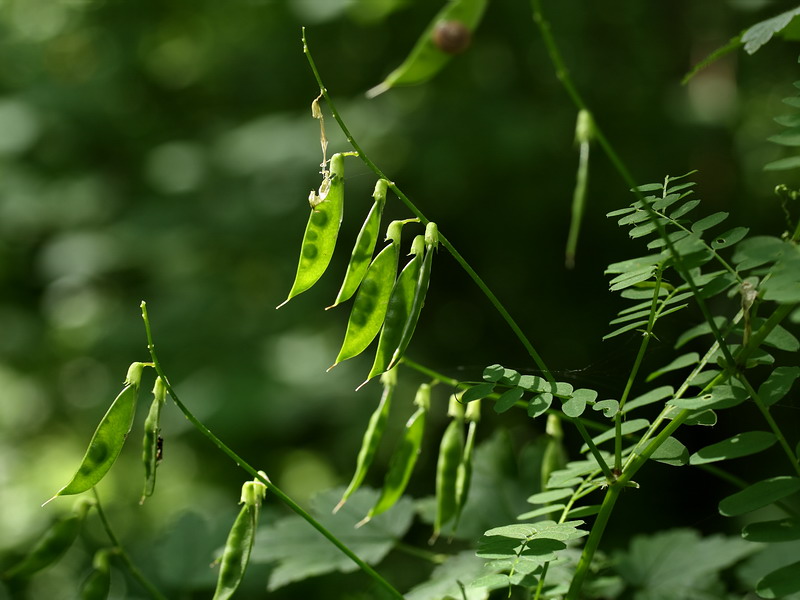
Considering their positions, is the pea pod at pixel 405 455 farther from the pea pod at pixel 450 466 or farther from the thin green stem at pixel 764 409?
the thin green stem at pixel 764 409

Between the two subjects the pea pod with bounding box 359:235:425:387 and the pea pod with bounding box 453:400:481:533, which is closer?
the pea pod with bounding box 359:235:425:387

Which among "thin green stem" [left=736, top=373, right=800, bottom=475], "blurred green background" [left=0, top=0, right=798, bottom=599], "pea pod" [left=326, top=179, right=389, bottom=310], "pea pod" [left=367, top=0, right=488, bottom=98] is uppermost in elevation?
"pea pod" [left=367, top=0, right=488, bottom=98]

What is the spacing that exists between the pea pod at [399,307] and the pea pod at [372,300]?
3 cm

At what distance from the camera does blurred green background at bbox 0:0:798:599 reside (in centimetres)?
324

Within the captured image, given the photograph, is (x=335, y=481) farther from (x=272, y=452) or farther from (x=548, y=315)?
(x=548, y=315)

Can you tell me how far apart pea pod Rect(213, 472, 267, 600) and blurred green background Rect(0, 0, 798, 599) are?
198 centimetres

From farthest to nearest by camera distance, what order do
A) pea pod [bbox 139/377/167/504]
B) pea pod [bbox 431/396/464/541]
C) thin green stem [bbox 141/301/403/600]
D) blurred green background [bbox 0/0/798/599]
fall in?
blurred green background [bbox 0/0/798/599] → pea pod [bbox 431/396/464/541] → pea pod [bbox 139/377/167/504] → thin green stem [bbox 141/301/403/600]

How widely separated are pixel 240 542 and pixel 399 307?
0.29 m

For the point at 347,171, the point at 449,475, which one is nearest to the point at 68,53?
the point at 347,171

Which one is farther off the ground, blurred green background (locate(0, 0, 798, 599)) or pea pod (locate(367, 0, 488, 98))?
pea pod (locate(367, 0, 488, 98))

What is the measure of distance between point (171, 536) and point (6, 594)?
50 centimetres

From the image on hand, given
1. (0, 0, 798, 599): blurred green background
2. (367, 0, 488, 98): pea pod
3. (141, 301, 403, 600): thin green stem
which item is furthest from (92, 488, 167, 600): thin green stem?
(0, 0, 798, 599): blurred green background

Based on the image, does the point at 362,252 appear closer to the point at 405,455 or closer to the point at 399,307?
the point at 399,307

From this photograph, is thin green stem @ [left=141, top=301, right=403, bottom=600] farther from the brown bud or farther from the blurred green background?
the blurred green background
